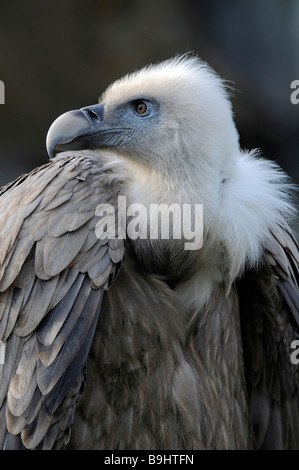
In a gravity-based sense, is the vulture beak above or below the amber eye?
below

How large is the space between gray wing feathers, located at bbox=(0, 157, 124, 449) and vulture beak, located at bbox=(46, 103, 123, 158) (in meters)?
0.21

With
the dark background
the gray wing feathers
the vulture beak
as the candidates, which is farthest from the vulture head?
the dark background

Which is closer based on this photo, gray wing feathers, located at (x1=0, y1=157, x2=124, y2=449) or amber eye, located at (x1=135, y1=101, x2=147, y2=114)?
gray wing feathers, located at (x1=0, y1=157, x2=124, y2=449)

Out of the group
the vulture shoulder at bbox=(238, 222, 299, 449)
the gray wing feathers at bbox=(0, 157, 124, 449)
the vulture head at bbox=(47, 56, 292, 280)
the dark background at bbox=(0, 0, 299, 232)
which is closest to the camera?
the gray wing feathers at bbox=(0, 157, 124, 449)

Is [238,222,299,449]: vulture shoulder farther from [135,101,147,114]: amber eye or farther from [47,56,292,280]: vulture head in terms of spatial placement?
[135,101,147,114]: amber eye

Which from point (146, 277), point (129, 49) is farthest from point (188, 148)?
point (129, 49)

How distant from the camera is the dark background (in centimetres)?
521

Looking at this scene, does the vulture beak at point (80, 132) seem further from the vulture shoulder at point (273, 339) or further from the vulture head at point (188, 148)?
the vulture shoulder at point (273, 339)

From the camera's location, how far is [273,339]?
2.71 metres

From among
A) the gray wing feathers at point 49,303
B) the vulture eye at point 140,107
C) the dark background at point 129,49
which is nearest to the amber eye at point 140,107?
the vulture eye at point 140,107

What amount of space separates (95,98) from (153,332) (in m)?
3.19

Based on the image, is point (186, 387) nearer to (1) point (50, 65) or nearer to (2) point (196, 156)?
(2) point (196, 156)

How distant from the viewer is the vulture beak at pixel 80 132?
98.7 inches

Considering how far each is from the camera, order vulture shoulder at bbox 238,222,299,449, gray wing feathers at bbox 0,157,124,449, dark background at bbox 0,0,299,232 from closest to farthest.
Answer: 1. gray wing feathers at bbox 0,157,124,449
2. vulture shoulder at bbox 238,222,299,449
3. dark background at bbox 0,0,299,232
